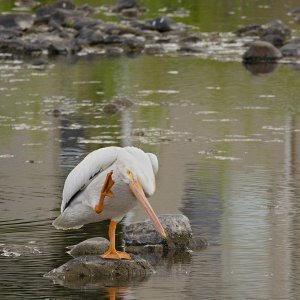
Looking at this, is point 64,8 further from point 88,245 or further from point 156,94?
point 88,245

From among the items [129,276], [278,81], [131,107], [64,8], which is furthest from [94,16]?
[129,276]

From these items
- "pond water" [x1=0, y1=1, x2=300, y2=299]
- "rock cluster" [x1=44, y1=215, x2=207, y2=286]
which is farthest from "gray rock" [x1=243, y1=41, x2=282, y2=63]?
"rock cluster" [x1=44, y1=215, x2=207, y2=286]

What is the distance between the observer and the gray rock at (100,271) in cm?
1220

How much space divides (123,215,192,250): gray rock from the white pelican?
94cm

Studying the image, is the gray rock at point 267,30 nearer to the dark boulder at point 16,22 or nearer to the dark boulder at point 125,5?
the dark boulder at point 16,22

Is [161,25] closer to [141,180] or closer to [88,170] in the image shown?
[88,170]

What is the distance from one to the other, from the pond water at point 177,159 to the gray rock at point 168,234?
0.87ft

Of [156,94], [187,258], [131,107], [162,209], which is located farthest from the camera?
[156,94]

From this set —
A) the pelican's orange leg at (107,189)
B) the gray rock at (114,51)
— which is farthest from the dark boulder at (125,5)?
the pelican's orange leg at (107,189)

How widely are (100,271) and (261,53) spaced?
19.8 meters

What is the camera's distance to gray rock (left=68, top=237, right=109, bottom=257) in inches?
515

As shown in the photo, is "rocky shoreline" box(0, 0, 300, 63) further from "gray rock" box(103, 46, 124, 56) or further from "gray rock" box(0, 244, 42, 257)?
"gray rock" box(0, 244, 42, 257)

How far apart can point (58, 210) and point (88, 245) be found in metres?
2.14

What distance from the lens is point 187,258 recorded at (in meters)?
13.0
